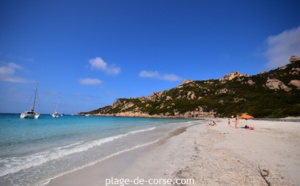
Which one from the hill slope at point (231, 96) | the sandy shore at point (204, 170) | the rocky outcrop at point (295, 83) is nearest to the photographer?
the sandy shore at point (204, 170)

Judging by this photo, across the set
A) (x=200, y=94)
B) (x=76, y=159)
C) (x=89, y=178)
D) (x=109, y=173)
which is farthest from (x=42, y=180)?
(x=200, y=94)

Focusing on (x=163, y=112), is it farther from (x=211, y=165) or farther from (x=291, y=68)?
(x=211, y=165)

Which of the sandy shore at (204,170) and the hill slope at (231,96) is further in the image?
the hill slope at (231,96)

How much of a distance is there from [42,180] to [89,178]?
189 cm

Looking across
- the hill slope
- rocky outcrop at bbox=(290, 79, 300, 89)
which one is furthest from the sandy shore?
rocky outcrop at bbox=(290, 79, 300, 89)

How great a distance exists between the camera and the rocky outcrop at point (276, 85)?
153875 mm

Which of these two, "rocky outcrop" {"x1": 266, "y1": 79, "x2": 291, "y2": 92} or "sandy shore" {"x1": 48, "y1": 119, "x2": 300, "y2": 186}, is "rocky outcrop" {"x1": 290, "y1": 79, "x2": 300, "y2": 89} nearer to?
"rocky outcrop" {"x1": 266, "y1": 79, "x2": 291, "y2": 92}

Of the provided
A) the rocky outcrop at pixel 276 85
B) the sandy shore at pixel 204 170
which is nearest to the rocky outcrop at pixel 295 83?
the rocky outcrop at pixel 276 85

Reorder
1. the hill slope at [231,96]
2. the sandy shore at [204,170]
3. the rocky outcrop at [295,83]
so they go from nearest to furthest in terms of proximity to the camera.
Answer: the sandy shore at [204,170] → the hill slope at [231,96] → the rocky outcrop at [295,83]

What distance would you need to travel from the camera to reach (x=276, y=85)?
160 m

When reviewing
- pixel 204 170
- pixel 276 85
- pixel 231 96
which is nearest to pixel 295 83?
pixel 276 85

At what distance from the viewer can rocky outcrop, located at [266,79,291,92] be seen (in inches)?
6058

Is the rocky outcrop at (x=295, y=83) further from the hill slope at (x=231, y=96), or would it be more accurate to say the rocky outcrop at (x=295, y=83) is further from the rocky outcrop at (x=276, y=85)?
the rocky outcrop at (x=276, y=85)

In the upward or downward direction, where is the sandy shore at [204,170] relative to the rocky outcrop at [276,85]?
downward
